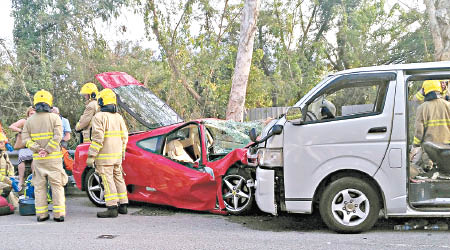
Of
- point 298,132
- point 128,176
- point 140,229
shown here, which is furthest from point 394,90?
point 128,176

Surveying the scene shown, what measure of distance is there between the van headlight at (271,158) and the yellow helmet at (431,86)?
6.53ft

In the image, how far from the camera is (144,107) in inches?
329

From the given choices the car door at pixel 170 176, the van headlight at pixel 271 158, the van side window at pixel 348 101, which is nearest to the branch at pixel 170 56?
the car door at pixel 170 176

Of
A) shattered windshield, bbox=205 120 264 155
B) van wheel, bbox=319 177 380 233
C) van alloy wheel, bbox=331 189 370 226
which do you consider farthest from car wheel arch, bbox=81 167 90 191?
van alloy wheel, bbox=331 189 370 226

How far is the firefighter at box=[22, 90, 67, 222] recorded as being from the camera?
23.2 ft

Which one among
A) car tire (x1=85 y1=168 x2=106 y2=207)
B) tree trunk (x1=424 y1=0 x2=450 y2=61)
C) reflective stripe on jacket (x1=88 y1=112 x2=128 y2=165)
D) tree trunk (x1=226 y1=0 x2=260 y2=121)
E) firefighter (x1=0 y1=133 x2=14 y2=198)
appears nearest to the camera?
reflective stripe on jacket (x1=88 y1=112 x2=128 y2=165)

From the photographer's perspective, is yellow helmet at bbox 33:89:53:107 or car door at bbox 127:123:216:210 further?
car door at bbox 127:123:216:210

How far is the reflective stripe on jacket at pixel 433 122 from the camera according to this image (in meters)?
5.83

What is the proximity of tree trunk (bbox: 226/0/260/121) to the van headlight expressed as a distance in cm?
591

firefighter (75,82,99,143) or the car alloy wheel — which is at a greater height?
firefighter (75,82,99,143)

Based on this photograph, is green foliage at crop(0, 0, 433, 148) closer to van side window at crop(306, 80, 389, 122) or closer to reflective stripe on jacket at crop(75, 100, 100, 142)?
reflective stripe on jacket at crop(75, 100, 100, 142)

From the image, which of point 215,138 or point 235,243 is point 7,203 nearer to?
point 215,138

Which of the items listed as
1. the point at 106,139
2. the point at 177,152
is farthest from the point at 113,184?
the point at 177,152

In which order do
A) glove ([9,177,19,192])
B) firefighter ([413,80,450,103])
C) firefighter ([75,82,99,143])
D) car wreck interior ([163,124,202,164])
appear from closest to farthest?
firefighter ([413,80,450,103]) < car wreck interior ([163,124,202,164]) < glove ([9,177,19,192]) < firefighter ([75,82,99,143])
